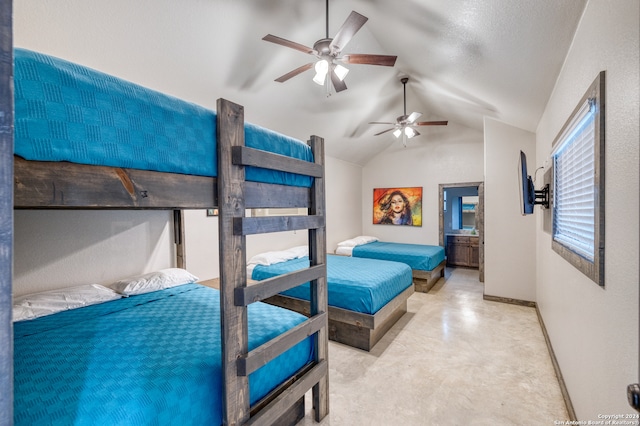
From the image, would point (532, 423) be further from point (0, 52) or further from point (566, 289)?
point (0, 52)

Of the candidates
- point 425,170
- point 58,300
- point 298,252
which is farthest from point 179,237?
point 425,170

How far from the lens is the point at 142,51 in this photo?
2258 millimetres

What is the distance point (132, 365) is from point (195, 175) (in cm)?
98

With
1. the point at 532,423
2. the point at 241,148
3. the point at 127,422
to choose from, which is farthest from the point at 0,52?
the point at 532,423

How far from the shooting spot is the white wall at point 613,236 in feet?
3.48

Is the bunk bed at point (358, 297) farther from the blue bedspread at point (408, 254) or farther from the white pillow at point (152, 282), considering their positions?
the blue bedspread at point (408, 254)

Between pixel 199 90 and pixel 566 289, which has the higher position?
pixel 199 90

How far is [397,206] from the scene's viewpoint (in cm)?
662

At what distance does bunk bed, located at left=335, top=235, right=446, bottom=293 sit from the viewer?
16.2 feet

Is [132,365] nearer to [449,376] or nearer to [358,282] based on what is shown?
[358,282]

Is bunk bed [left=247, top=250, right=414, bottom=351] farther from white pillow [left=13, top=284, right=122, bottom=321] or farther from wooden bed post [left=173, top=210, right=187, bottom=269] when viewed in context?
white pillow [left=13, top=284, right=122, bottom=321]

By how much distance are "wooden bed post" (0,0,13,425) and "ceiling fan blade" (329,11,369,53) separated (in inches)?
79.6

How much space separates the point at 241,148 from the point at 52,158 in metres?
0.67

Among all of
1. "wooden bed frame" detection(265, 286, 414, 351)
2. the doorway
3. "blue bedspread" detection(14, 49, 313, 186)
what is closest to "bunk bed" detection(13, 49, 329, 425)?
"blue bedspread" detection(14, 49, 313, 186)
